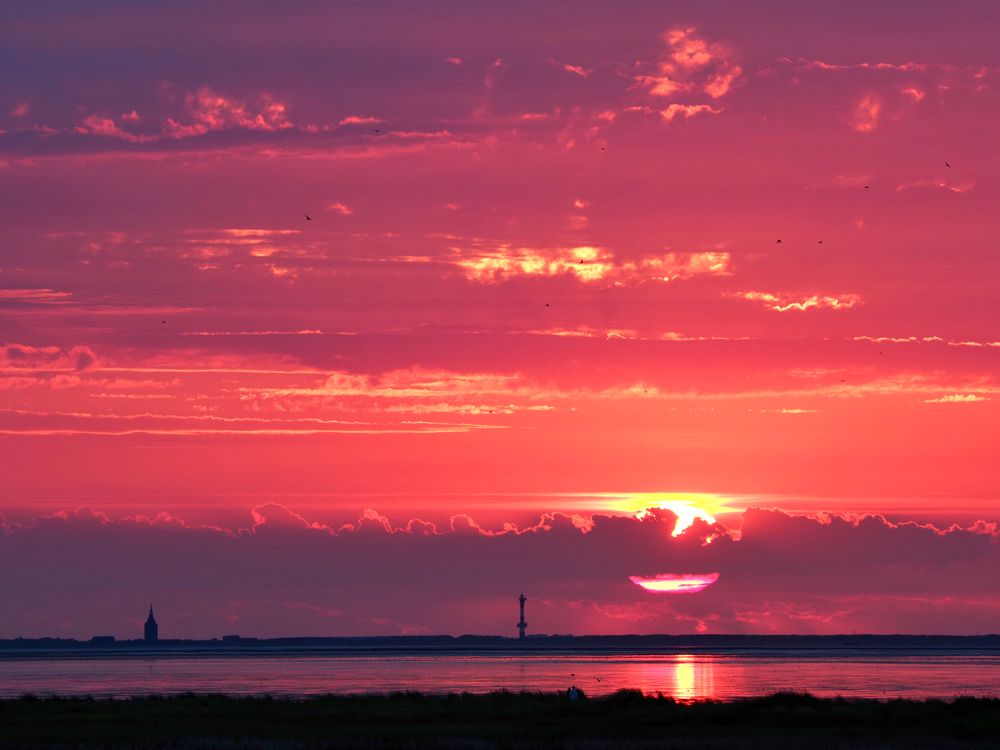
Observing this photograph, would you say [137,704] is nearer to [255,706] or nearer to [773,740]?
[255,706]

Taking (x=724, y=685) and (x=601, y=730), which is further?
(x=724, y=685)

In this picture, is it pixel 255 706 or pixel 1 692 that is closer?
pixel 255 706

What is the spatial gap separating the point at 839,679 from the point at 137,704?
8304cm

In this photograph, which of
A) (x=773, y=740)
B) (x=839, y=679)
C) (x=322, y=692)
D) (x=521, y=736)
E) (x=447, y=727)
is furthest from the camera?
(x=839, y=679)

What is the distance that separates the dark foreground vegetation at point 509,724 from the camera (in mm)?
64250

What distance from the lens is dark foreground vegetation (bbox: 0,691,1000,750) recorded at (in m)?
64.2

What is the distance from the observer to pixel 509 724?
3039 inches

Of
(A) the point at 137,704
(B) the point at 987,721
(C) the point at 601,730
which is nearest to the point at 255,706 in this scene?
(A) the point at 137,704

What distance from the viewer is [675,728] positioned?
72.8m

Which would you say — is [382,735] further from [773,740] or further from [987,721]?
[987,721]

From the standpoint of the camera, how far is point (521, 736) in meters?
68.8

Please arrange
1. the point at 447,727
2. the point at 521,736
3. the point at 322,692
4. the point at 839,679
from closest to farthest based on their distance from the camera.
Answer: the point at 521,736
the point at 447,727
the point at 322,692
the point at 839,679

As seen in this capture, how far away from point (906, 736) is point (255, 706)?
4131cm

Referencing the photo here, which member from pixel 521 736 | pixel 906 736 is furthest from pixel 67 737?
pixel 906 736
